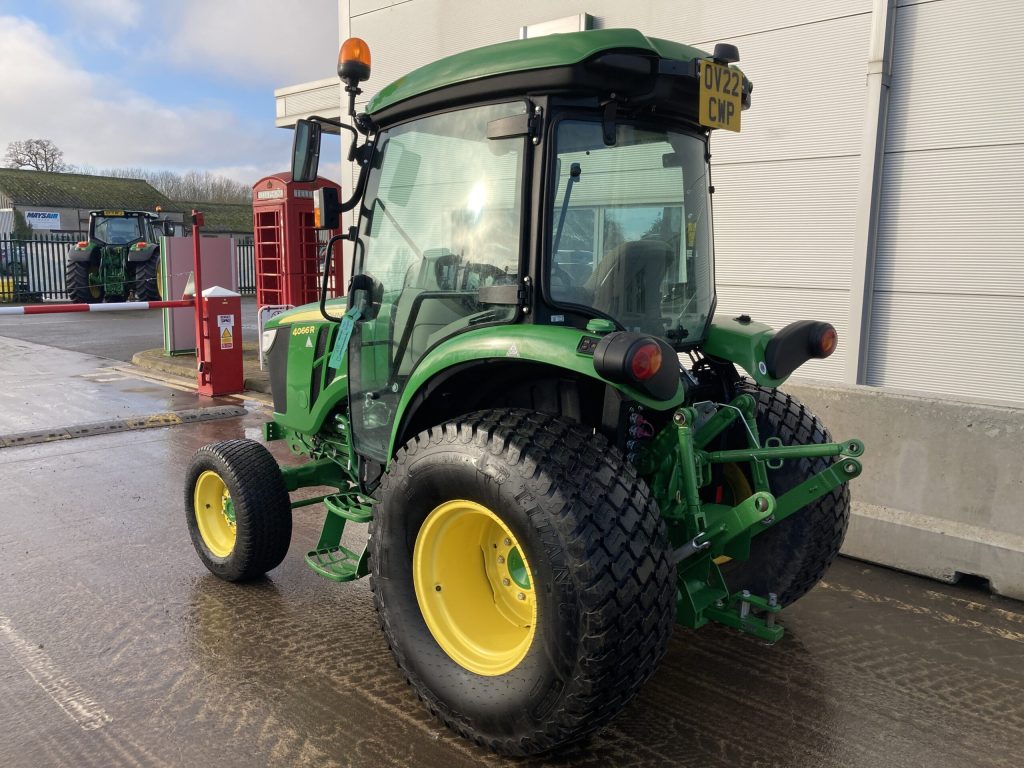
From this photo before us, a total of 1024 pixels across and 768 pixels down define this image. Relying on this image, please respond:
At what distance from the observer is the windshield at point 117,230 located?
70.4 ft

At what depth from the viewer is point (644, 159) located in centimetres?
312

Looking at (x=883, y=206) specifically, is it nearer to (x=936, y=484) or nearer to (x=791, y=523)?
(x=936, y=484)

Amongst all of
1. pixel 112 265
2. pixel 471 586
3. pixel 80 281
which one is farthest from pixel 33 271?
pixel 471 586

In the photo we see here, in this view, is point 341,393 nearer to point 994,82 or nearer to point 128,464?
point 128,464

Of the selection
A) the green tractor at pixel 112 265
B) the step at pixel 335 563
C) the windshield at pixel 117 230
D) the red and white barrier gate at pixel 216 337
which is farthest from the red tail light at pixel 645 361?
the windshield at pixel 117 230

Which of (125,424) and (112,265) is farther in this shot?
(112,265)

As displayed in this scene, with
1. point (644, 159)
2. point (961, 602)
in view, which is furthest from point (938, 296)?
point (644, 159)

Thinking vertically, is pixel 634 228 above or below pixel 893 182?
below

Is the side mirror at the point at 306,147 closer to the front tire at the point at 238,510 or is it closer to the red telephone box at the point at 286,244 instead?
the front tire at the point at 238,510

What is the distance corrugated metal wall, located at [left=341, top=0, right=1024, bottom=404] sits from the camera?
583 cm

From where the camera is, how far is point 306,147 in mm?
3346

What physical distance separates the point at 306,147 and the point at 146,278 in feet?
62.6

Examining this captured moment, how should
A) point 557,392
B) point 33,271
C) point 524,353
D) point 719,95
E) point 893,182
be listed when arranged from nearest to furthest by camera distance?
point 524,353
point 719,95
point 557,392
point 893,182
point 33,271

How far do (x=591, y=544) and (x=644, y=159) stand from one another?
1454 mm
